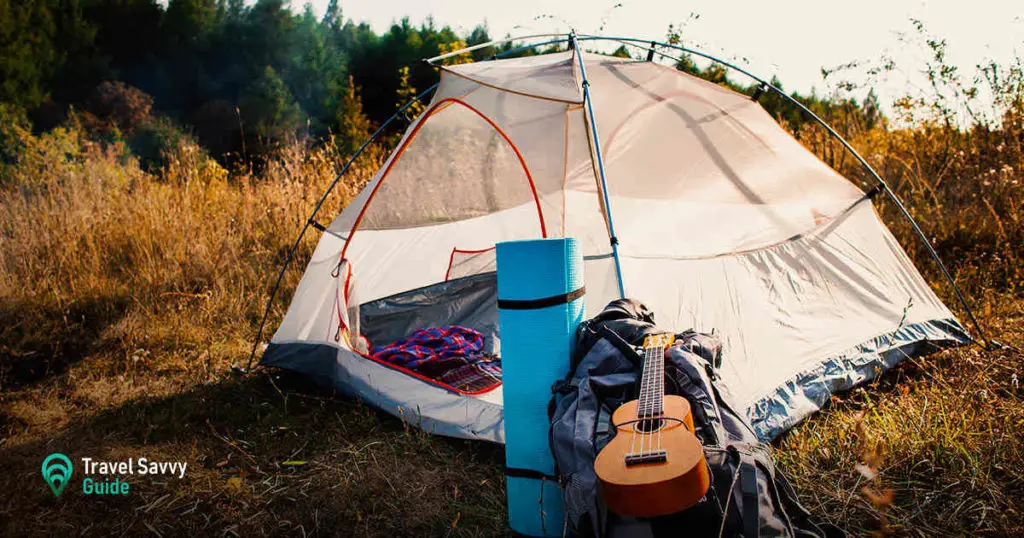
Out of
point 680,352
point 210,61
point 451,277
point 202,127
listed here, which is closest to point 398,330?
point 451,277

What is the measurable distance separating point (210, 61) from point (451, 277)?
17664 millimetres

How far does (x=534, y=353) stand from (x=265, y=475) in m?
1.12

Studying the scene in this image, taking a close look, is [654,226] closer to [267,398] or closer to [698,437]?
[698,437]

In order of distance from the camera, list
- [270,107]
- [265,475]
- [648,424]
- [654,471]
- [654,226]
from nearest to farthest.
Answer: [654,471]
[648,424]
[265,475]
[654,226]
[270,107]

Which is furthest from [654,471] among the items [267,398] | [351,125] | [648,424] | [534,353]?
[351,125]

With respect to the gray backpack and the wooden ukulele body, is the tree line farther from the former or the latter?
the wooden ukulele body

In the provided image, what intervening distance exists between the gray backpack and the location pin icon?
5.55ft

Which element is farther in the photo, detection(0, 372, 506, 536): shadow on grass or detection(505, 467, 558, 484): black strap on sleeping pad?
detection(0, 372, 506, 536): shadow on grass

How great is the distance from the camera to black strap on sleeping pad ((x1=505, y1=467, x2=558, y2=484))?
1.45 meters

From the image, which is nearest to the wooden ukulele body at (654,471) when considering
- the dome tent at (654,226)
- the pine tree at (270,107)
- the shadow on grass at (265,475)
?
the shadow on grass at (265,475)

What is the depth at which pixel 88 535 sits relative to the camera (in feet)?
5.57

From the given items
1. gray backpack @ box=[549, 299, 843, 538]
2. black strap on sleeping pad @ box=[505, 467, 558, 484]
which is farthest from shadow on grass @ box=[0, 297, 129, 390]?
gray backpack @ box=[549, 299, 843, 538]

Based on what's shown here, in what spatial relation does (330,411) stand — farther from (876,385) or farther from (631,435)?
(876,385)

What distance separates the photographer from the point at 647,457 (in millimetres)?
1094
